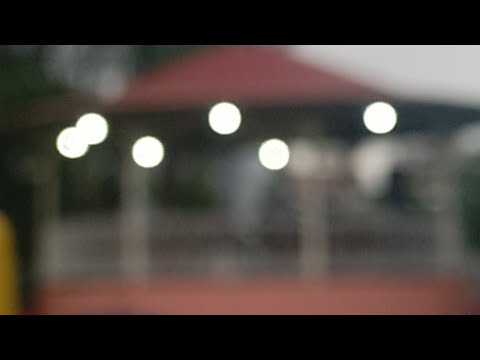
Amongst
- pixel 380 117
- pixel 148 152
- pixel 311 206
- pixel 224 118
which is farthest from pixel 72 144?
pixel 380 117

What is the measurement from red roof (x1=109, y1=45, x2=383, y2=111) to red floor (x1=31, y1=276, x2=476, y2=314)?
64 cm

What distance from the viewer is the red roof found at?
3719mm

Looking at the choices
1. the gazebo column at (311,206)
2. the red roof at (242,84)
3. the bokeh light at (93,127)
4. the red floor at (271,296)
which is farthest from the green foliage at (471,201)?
the bokeh light at (93,127)

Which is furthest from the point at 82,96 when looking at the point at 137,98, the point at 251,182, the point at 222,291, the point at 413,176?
the point at 413,176

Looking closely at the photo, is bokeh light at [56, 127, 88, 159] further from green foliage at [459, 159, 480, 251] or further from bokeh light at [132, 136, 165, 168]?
green foliage at [459, 159, 480, 251]

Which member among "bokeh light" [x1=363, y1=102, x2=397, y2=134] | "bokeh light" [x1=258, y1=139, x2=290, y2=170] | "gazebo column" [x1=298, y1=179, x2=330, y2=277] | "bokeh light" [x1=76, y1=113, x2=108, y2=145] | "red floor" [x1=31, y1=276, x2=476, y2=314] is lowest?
"red floor" [x1=31, y1=276, x2=476, y2=314]

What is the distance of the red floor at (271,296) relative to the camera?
3773mm

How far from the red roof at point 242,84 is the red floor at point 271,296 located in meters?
0.64

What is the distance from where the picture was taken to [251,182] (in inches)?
165

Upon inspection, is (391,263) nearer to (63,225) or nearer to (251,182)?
(251,182)

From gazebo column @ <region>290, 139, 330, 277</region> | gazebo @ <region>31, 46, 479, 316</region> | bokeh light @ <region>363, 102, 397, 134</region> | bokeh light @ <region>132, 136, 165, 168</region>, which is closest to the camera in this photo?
bokeh light @ <region>363, 102, 397, 134</region>

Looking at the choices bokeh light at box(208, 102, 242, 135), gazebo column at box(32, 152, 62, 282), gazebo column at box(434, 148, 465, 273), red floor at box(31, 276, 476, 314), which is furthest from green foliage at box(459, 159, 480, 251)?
gazebo column at box(32, 152, 62, 282)

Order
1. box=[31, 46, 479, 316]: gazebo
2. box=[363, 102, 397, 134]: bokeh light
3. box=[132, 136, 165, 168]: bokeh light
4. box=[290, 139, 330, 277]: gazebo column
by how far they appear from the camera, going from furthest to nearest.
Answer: box=[132, 136, 165, 168]: bokeh light
box=[290, 139, 330, 277]: gazebo column
box=[31, 46, 479, 316]: gazebo
box=[363, 102, 397, 134]: bokeh light

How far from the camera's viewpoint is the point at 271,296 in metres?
3.83
